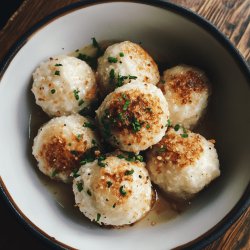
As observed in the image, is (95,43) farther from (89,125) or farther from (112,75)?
(89,125)

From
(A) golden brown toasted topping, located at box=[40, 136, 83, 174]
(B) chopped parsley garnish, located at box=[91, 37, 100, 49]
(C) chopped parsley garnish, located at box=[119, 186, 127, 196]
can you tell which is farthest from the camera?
(B) chopped parsley garnish, located at box=[91, 37, 100, 49]

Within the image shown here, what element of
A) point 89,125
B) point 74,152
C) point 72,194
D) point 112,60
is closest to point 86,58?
point 112,60

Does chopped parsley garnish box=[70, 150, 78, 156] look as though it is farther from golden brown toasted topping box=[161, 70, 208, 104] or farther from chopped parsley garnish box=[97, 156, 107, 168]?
golden brown toasted topping box=[161, 70, 208, 104]

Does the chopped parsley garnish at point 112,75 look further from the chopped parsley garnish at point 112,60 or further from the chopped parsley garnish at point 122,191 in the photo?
the chopped parsley garnish at point 122,191

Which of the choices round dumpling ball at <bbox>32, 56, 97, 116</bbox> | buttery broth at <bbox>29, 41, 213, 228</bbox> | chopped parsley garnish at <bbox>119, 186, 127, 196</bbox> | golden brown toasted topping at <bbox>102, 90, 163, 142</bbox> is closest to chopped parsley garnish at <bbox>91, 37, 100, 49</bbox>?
buttery broth at <bbox>29, 41, 213, 228</bbox>

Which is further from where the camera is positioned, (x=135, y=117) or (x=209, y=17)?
(x=209, y=17)

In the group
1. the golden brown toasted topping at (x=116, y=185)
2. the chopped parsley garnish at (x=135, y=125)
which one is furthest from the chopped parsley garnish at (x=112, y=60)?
the golden brown toasted topping at (x=116, y=185)
